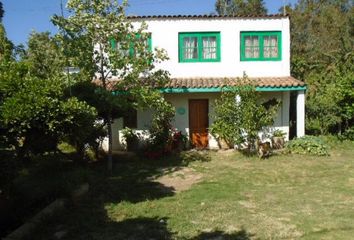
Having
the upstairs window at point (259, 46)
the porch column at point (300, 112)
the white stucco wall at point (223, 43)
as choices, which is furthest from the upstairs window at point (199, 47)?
the porch column at point (300, 112)

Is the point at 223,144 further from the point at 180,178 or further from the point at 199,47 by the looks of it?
the point at 180,178

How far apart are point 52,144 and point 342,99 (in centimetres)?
1218

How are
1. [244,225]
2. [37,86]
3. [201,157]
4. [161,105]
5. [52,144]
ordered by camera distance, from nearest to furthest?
[244,225] → [37,86] → [52,144] → [161,105] → [201,157]

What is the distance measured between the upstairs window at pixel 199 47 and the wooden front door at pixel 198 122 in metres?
1.71

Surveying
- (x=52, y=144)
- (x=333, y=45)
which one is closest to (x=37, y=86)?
(x=52, y=144)

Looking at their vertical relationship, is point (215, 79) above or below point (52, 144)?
above

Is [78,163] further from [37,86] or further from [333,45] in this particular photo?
[333,45]

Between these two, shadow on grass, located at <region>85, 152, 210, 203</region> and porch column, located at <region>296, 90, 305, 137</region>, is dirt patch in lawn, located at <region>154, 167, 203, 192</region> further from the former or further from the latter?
porch column, located at <region>296, 90, 305, 137</region>

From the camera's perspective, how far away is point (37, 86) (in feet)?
29.6

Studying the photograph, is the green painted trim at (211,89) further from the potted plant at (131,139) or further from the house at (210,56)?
the potted plant at (131,139)

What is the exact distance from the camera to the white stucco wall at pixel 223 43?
1788 centimetres

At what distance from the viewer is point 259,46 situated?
712 inches

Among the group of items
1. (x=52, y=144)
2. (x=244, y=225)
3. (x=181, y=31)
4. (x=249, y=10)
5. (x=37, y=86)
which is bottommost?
(x=244, y=225)

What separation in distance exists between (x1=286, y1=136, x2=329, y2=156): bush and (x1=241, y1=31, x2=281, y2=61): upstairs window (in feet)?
12.1
